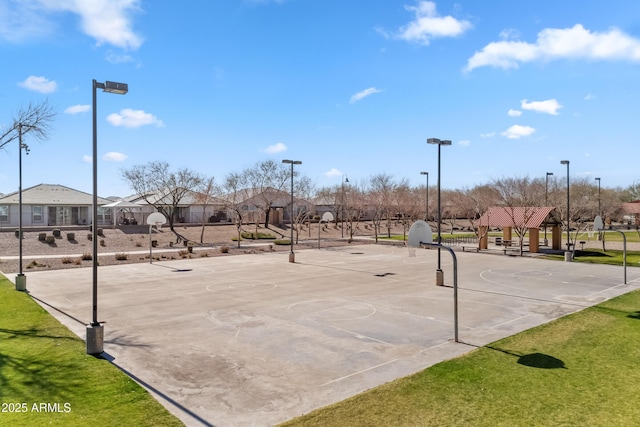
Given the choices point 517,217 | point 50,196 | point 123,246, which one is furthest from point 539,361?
point 50,196

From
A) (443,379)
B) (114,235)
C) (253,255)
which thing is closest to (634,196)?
(253,255)

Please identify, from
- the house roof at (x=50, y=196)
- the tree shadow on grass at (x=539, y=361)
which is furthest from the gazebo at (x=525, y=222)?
the house roof at (x=50, y=196)

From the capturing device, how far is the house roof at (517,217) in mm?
37906

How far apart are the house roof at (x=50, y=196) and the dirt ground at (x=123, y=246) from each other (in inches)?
484

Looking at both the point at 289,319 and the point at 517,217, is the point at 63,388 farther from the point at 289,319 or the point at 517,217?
the point at 517,217

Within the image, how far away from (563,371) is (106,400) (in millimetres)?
9960

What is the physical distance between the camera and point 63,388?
8.85 meters

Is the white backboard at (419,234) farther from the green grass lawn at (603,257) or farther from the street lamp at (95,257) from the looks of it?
the green grass lawn at (603,257)

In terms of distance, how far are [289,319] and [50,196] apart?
58824 millimetres

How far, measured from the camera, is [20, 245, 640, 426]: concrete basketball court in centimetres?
941

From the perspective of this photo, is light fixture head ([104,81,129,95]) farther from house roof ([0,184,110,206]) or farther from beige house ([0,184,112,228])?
house roof ([0,184,110,206])

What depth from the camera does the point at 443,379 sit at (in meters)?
9.69

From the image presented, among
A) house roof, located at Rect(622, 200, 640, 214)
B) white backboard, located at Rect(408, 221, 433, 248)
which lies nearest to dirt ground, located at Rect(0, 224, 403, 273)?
white backboard, located at Rect(408, 221, 433, 248)

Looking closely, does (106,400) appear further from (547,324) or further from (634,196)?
(634,196)
